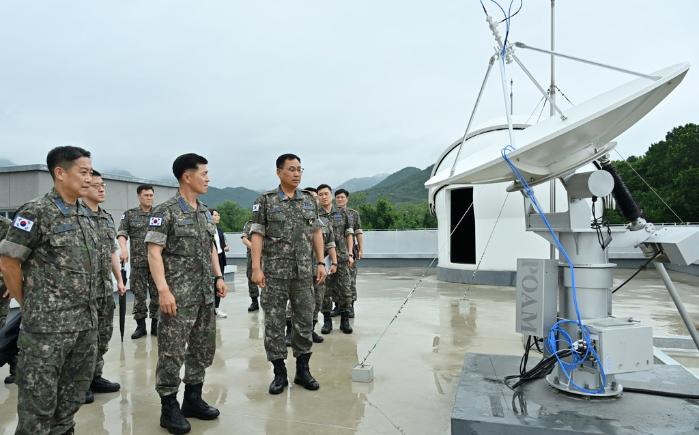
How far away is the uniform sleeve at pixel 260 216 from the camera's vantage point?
402 centimetres

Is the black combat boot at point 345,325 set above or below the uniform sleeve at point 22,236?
below

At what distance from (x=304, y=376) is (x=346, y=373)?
0.53m

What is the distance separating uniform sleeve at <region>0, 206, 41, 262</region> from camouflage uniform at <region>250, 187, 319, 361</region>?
175cm

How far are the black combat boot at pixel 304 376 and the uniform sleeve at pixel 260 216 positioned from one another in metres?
1.12

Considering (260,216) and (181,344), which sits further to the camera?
(260,216)

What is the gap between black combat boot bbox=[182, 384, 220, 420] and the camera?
3275mm

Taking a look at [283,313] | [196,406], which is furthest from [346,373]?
[196,406]

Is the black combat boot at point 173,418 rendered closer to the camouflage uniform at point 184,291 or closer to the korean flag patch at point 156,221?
the camouflage uniform at point 184,291

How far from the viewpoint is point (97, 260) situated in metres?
2.81

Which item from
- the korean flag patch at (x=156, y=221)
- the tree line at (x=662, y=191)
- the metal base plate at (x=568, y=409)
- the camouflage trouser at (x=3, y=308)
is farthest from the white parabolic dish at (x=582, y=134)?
the tree line at (x=662, y=191)

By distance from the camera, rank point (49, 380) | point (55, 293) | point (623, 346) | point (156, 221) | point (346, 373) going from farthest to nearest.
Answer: point (346, 373), point (156, 221), point (623, 346), point (55, 293), point (49, 380)

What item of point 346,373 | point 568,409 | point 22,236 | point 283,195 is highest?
point 283,195

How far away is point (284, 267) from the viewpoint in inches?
154

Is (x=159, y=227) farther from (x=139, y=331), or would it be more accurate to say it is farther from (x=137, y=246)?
(x=139, y=331)
